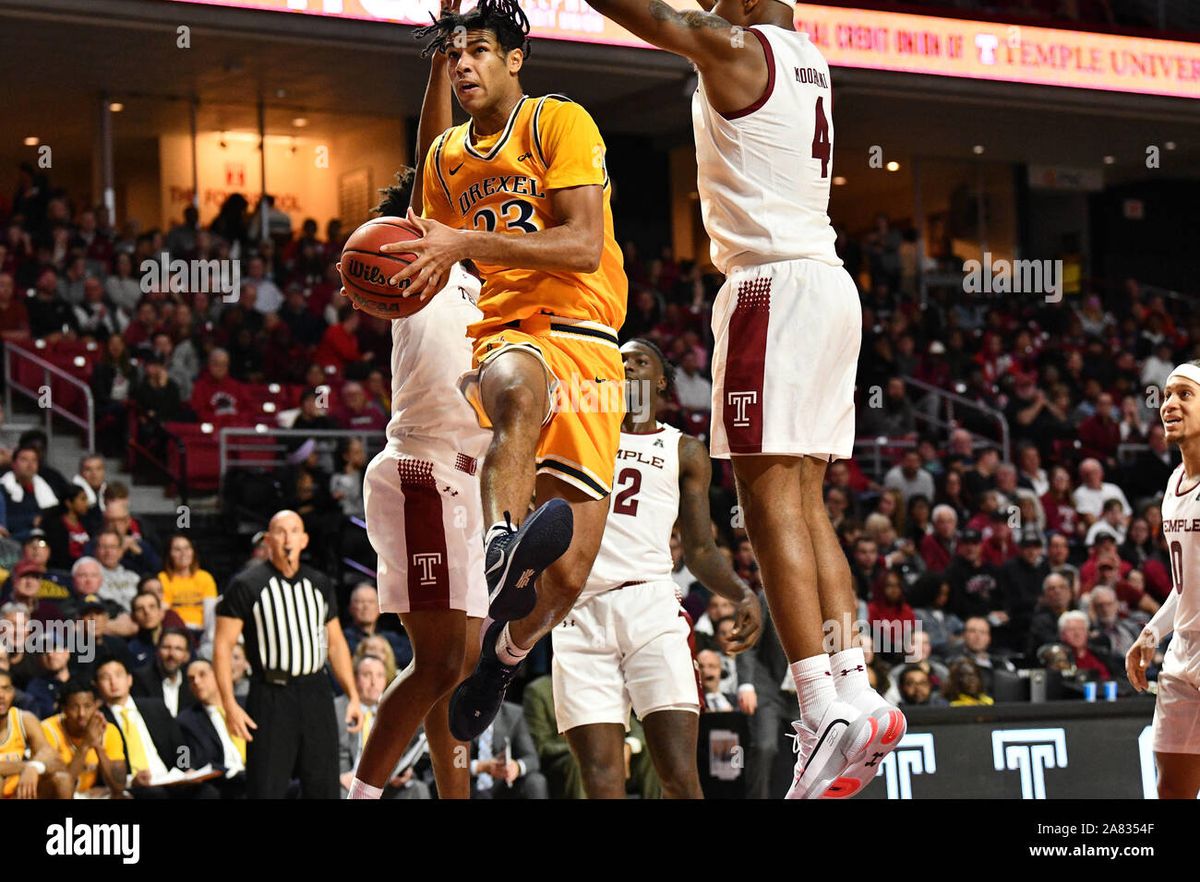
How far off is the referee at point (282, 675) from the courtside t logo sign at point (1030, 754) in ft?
11.7

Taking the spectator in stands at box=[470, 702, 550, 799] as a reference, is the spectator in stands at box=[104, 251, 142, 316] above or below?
above

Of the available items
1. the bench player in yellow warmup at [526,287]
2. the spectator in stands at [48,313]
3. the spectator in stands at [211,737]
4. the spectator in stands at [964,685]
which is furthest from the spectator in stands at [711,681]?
the spectator in stands at [48,313]

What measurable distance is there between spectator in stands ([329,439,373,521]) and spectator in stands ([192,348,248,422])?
167 cm

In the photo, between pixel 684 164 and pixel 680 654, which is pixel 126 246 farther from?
pixel 680 654

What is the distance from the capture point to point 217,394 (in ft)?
45.4

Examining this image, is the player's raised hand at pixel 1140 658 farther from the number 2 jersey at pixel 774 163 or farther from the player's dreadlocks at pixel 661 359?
the number 2 jersey at pixel 774 163

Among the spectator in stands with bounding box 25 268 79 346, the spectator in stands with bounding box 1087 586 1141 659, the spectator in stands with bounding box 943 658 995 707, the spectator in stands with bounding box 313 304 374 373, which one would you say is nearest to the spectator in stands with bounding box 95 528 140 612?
the spectator in stands with bounding box 25 268 79 346

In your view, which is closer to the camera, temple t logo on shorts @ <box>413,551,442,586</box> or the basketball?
the basketball

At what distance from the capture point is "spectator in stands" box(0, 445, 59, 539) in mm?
11297

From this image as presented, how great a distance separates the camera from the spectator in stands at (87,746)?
847 centimetres

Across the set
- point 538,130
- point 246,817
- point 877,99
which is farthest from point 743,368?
point 877,99

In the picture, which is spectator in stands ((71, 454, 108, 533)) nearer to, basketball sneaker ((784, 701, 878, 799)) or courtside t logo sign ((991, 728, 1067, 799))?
courtside t logo sign ((991, 728, 1067, 799))

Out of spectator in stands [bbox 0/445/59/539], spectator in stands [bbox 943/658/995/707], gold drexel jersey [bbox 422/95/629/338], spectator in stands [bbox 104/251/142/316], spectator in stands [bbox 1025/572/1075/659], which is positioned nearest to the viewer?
gold drexel jersey [bbox 422/95/629/338]

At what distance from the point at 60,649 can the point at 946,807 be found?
7078mm
